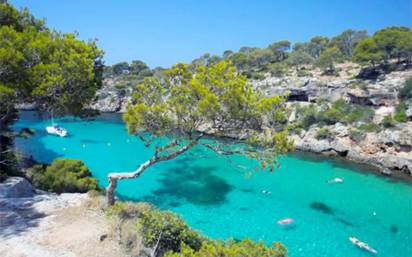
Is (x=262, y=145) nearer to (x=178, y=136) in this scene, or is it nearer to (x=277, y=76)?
(x=178, y=136)

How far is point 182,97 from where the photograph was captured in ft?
28.0

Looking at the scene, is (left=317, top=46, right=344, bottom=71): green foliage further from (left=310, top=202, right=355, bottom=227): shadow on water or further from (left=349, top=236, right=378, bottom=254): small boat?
(left=349, top=236, right=378, bottom=254): small boat

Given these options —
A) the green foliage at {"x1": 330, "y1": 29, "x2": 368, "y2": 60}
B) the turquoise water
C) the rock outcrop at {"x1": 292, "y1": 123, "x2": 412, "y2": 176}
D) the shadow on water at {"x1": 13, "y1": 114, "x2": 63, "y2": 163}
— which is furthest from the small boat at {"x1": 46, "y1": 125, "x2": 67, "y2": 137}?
the green foliage at {"x1": 330, "y1": 29, "x2": 368, "y2": 60}

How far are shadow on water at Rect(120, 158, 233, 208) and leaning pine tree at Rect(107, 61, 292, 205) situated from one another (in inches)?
231

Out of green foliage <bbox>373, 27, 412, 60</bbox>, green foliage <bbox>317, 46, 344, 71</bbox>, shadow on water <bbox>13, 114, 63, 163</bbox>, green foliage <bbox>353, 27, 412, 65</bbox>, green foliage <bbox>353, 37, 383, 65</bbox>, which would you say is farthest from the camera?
green foliage <bbox>317, 46, 344, 71</bbox>

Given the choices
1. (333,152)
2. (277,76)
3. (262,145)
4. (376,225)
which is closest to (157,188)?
(262,145)

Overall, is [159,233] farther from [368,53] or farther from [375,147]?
[368,53]

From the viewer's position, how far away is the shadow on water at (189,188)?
1477 centimetres

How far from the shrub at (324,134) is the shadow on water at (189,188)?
1229 cm

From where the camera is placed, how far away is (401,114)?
987 inches

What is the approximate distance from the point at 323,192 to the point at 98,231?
1392cm

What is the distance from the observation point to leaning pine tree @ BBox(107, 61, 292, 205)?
8.48 metres

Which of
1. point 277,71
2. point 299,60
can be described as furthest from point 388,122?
point 299,60

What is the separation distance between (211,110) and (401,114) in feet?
78.9
